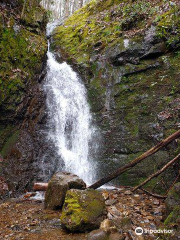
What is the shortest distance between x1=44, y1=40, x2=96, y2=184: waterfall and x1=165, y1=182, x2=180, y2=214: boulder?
404 cm

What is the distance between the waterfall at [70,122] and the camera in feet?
26.9

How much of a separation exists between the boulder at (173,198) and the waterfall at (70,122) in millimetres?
4040

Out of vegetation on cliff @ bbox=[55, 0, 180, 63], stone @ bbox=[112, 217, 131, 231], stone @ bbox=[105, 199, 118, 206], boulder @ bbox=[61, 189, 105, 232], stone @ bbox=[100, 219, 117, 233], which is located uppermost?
vegetation on cliff @ bbox=[55, 0, 180, 63]

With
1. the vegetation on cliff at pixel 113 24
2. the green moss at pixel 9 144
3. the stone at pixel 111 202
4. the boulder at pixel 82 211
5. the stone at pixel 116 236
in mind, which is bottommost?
the stone at pixel 111 202

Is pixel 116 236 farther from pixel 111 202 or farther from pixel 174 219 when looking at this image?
pixel 111 202

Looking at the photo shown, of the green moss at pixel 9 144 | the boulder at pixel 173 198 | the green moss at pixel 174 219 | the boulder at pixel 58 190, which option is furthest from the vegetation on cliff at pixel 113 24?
the green moss at pixel 174 219

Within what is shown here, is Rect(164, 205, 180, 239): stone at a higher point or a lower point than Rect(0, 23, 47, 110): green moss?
lower

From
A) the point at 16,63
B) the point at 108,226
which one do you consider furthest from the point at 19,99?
the point at 108,226

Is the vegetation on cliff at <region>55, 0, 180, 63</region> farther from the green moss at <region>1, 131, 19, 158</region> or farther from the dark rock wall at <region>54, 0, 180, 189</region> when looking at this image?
the green moss at <region>1, 131, 19, 158</region>

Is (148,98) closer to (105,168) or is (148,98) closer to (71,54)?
(105,168)

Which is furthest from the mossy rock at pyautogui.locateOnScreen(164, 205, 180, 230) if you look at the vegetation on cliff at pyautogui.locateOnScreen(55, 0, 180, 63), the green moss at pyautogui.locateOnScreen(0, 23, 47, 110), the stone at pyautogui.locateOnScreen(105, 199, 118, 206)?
the vegetation on cliff at pyautogui.locateOnScreen(55, 0, 180, 63)

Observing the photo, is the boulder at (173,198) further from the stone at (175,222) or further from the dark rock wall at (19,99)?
the dark rock wall at (19,99)

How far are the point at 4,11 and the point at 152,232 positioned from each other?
9015 millimetres

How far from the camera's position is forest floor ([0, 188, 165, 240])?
3.83 m
